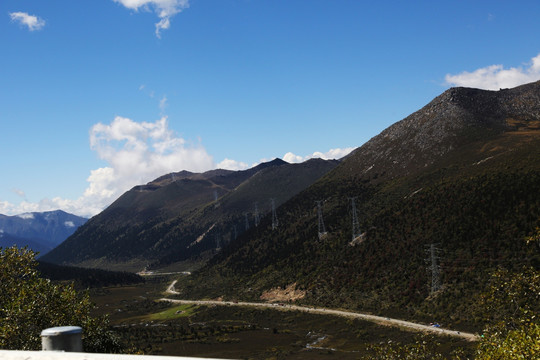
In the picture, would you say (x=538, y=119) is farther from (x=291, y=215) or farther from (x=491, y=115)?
(x=291, y=215)

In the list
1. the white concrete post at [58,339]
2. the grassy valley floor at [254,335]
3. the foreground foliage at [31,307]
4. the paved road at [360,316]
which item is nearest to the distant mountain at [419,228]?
the paved road at [360,316]

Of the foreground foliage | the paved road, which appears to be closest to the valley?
the paved road

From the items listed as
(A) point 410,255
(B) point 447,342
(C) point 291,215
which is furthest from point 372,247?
(C) point 291,215

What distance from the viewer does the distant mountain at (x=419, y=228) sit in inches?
3625

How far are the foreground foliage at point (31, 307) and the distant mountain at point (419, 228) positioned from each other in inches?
2702

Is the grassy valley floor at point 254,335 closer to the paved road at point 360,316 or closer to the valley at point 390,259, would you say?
the valley at point 390,259

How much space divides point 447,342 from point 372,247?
52.6 meters

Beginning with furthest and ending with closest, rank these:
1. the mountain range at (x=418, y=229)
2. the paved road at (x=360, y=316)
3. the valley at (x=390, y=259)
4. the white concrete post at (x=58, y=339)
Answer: the mountain range at (x=418, y=229) < the valley at (x=390, y=259) < the paved road at (x=360, y=316) < the white concrete post at (x=58, y=339)

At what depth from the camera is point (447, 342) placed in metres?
69.5

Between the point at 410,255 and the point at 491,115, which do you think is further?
the point at 491,115

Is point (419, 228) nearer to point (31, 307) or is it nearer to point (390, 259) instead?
point (390, 259)

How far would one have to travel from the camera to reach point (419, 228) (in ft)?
377

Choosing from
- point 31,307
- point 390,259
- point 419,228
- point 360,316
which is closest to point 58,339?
point 31,307

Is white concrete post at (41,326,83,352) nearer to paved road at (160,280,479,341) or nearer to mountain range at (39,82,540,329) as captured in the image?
paved road at (160,280,479,341)
